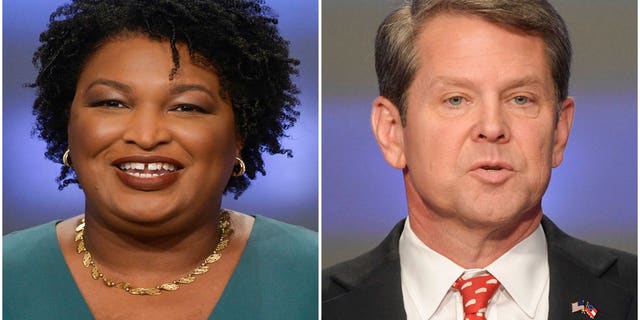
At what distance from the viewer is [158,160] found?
12.7 ft

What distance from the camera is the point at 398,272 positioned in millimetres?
3955

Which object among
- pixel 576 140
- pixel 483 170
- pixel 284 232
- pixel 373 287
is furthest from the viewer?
pixel 284 232

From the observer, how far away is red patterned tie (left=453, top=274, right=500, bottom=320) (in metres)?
3.85

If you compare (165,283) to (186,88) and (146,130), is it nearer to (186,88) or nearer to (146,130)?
(146,130)

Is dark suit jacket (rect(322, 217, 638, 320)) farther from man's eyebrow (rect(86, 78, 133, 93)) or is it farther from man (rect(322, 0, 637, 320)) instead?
man's eyebrow (rect(86, 78, 133, 93))

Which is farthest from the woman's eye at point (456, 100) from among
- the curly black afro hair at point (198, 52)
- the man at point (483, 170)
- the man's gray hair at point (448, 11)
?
the curly black afro hair at point (198, 52)

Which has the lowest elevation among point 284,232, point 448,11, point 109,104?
point 284,232

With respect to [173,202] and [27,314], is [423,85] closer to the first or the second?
[173,202]

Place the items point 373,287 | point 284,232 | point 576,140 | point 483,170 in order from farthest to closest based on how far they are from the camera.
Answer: point 284,232
point 576,140
point 373,287
point 483,170

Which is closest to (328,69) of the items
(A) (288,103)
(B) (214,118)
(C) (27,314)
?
(A) (288,103)

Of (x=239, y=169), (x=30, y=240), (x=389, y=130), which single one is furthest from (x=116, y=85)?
(x=389, y=130)

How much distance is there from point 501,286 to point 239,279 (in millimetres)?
812

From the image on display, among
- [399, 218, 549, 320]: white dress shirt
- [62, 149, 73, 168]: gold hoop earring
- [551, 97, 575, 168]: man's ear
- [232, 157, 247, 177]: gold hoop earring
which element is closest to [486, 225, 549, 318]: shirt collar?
[399, 218, 549, 320]: white dress shirt

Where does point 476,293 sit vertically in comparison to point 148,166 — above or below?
below
